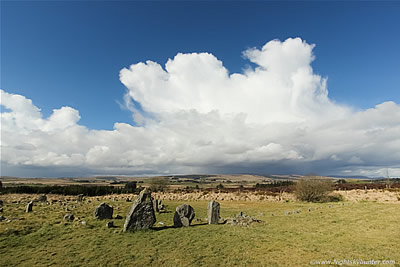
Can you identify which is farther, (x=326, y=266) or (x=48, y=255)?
(x=48, y=255)

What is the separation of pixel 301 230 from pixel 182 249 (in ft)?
33.7

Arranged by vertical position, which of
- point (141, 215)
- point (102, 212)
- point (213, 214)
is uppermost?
point (141, 215)

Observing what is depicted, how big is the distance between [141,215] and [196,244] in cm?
562

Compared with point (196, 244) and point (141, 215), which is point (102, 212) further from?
point (196, 244)

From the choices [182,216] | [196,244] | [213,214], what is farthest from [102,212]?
[196,244]

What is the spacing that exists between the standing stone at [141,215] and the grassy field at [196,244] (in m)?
0.69

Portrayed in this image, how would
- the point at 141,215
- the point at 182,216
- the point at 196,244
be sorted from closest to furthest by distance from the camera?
the point at 196,244 → the point at 141,215 → the point at 182,216

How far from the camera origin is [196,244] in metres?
13.6

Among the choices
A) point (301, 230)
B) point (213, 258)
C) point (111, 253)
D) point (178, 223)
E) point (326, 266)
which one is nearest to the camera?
point (326, 266)

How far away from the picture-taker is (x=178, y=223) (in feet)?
62.8

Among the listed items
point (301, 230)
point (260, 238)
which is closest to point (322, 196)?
point (301, 230)

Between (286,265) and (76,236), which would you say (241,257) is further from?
(76,236)

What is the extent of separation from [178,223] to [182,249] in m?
6.58

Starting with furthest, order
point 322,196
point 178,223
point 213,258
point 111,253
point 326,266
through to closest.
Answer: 1. point 322,196
2. point 178,223
3. point 111,253
4. point 213,258
5. point 326,266
